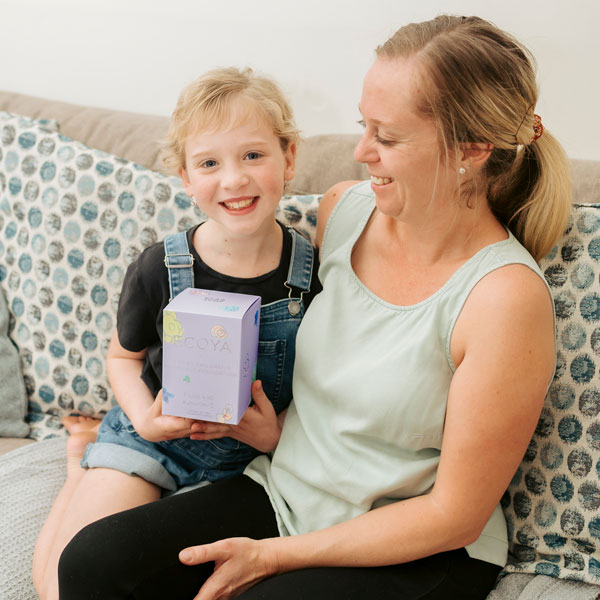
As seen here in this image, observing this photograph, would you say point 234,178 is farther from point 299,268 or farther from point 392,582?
point 392,582

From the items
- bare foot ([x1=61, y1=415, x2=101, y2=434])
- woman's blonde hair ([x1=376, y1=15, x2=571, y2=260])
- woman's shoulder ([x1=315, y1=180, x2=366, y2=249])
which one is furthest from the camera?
bare foot ([x1=61, y1=415, x2=101, y2=434])

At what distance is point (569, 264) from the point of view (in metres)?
1.30

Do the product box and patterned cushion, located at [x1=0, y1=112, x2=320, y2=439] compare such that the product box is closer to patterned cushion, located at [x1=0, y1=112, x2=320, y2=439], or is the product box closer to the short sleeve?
the short sleeve

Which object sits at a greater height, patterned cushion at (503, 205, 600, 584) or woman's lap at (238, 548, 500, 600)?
patterned cushion at (503, 205, 600, 584)

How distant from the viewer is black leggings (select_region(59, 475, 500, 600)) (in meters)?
1.14

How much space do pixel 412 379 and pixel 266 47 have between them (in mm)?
1116

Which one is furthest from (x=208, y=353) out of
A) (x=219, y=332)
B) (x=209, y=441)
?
(x=209, y=441)

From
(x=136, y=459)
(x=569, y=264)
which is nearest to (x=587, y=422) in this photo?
(x=569, y=264)

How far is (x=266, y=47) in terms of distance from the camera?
6.12ft

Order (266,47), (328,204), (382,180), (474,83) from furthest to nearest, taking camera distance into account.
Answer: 1. (266,47)
2. (328,204)
3. (382,180)
4. (474,83)

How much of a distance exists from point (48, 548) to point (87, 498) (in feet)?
0.39

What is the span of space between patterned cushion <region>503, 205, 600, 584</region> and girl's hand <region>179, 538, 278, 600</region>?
49 cm

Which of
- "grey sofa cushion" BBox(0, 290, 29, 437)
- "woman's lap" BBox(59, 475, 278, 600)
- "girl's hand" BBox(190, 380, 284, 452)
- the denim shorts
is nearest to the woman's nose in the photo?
the denim shorts

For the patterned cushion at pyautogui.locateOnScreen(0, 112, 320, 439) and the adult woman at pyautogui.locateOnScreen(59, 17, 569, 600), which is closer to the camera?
the adult woman at pyautogui.locateOnScreen(59, 17, 569, 600)
